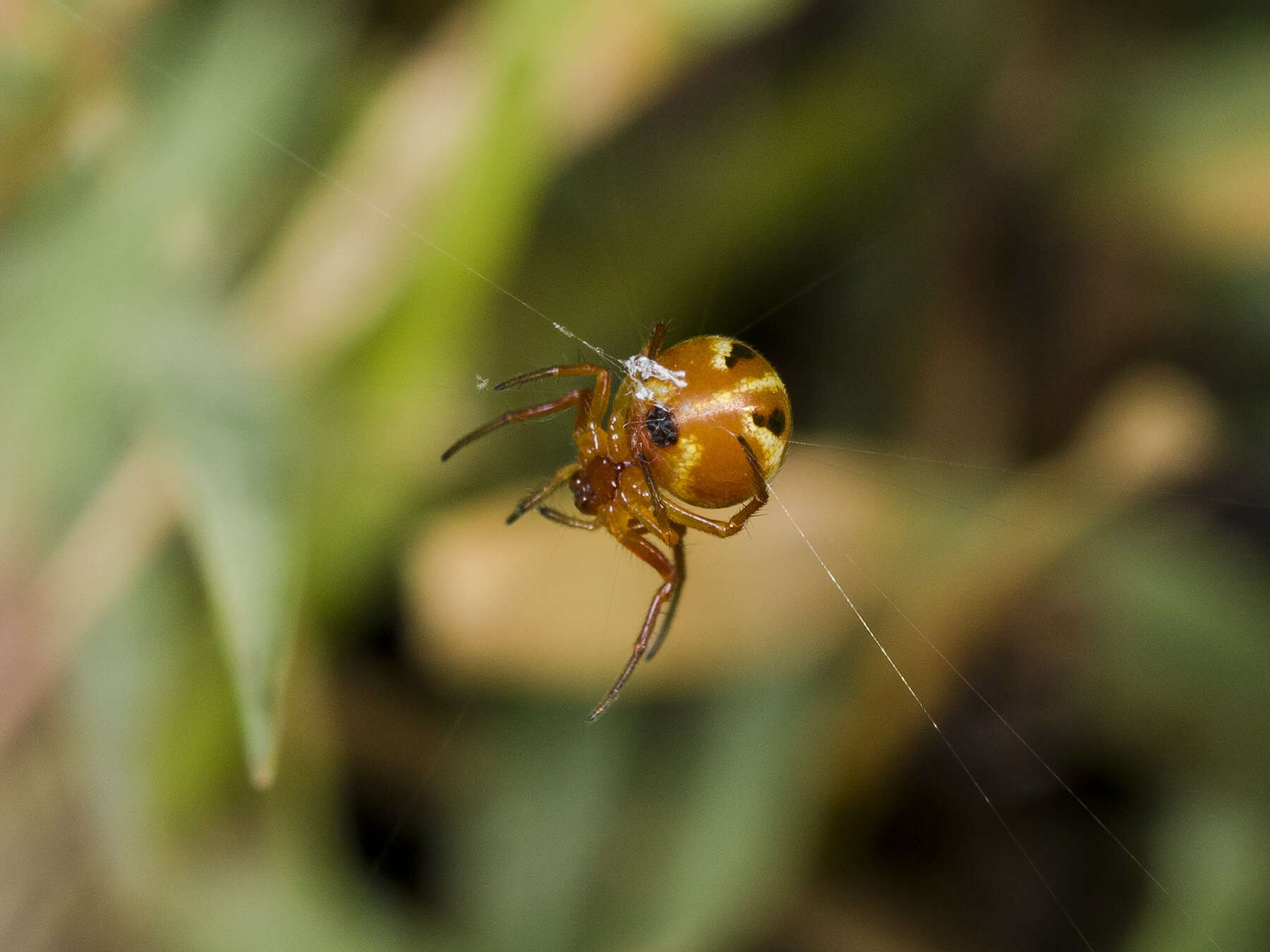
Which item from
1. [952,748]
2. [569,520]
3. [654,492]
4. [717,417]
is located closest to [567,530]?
[569,520]

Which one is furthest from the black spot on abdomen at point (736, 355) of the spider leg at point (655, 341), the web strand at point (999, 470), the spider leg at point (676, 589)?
the web strand at point (999, 470)

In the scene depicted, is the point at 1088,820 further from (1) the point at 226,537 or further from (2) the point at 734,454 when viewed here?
(1) the point at 226,537

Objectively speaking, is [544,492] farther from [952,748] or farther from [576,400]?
[952,748]

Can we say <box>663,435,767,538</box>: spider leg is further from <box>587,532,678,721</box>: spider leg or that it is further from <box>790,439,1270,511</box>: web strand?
<box>790,439,1270,511</box>: web strand

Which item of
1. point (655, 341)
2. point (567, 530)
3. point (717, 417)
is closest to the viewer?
point (717, 417)

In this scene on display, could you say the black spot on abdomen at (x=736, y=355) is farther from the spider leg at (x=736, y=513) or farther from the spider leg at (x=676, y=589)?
the spider leg at (x=676, y=589)

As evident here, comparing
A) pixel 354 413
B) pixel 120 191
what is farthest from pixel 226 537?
pixel 120 191
